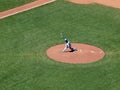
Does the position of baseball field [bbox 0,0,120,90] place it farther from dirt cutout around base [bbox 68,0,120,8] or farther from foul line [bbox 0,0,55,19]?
dirt cutout around base [bbox 68,0,120,8]

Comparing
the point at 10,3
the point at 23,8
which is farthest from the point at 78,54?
the point at 10,3

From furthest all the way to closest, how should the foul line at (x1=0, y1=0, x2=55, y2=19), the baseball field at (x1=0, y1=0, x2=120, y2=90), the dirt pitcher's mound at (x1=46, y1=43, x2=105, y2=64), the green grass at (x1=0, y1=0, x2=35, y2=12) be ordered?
the green grass at (x1=0, y1=0, x2=35, y2=12) < the foul line at (x1=0, y1=0, x2=55, y2=19) < the dirt pitcher's mound at (x1=46, y1=43, x2=105, y2=64) < the baseball field at (x1=0, y1=0, x2=120, y2=90)

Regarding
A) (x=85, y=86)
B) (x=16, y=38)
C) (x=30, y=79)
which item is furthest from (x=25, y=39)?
(x=85, y=86)

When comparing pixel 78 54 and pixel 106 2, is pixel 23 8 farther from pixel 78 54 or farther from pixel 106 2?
pixel 78 54

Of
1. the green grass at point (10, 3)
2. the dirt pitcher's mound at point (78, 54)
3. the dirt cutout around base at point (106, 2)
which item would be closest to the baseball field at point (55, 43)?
the green grass at point (10, 3)

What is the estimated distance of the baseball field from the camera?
22.0 metres

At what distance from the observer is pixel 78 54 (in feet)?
83.3

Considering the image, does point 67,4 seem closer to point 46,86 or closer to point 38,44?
point 38,44

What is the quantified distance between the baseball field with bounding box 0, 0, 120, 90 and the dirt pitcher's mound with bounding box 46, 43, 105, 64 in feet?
1.35

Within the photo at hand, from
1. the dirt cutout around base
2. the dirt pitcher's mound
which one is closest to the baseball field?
the dirt pitcher's mound

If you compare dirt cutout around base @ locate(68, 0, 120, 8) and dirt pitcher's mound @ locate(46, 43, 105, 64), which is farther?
dirt cutout around base @ locate(68, 0, 120, 8)

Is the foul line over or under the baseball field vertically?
over

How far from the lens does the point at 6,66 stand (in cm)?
2377

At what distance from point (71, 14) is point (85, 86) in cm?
1277
